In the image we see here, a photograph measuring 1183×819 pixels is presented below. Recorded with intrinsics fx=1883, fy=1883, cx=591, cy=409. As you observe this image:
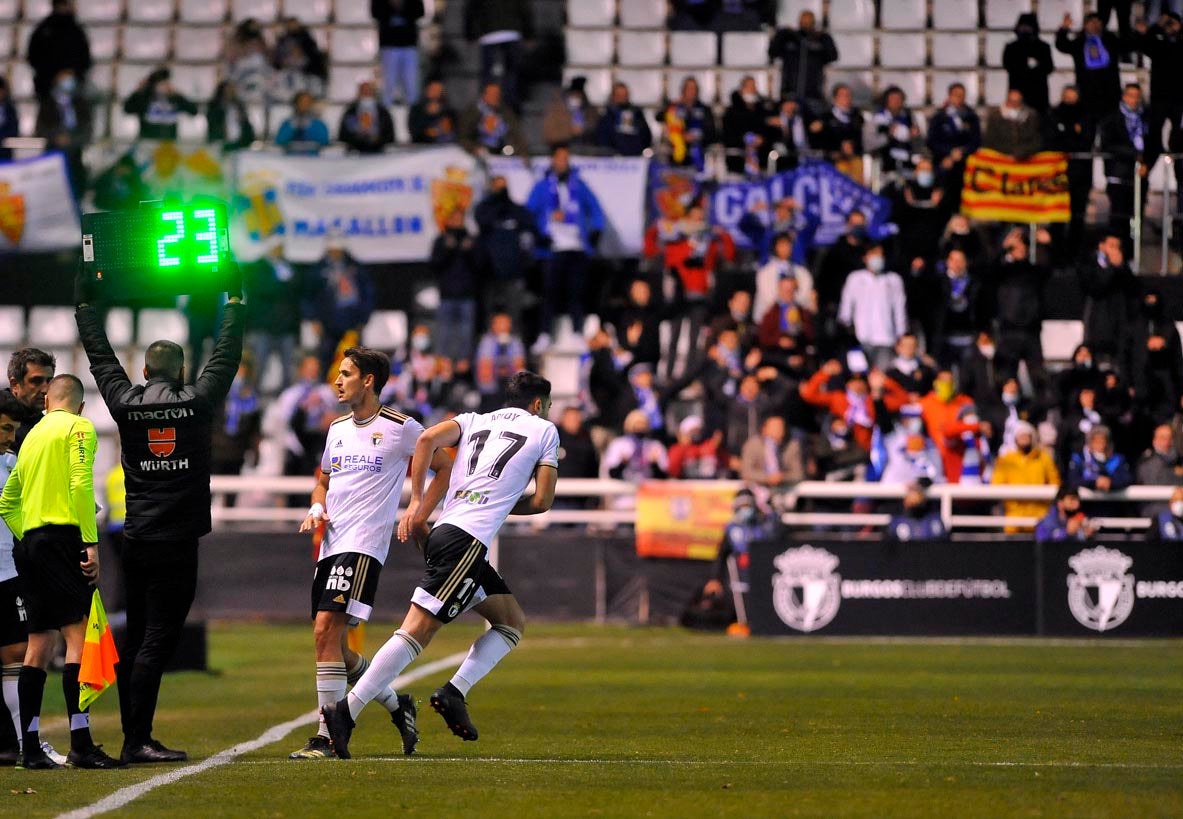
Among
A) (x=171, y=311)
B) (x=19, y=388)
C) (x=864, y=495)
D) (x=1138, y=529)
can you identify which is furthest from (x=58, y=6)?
(x=19, y=388)

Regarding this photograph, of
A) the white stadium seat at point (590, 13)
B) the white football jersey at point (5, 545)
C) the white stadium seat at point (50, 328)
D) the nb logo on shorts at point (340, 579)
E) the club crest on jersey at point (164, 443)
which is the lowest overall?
the nb logo on shorts at point (340, 579)

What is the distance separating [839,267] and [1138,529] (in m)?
5.32

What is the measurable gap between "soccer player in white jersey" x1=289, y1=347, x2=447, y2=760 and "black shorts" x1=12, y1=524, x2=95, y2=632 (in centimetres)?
119

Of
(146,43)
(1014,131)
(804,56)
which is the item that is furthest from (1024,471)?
(146,43)

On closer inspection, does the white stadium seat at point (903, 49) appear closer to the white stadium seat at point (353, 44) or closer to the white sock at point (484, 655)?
the white stadium seat at point (353, 44)

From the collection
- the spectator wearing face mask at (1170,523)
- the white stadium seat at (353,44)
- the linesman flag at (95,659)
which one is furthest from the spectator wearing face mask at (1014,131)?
the linesman flag at (95,659)

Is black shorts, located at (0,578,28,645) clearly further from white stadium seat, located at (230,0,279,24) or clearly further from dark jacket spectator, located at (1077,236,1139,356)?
white stadium seat, located at (230,0,279,24)

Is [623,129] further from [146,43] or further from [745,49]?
[146,43]

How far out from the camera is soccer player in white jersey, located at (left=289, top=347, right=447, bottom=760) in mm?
9914

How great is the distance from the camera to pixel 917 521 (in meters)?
21.3

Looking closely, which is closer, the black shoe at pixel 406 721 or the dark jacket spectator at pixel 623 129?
the black shoe at pixel 406 721

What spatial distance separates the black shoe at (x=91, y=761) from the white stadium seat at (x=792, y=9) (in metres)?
21.6

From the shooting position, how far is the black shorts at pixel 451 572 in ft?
32.5

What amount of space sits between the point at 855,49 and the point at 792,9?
1.17m
